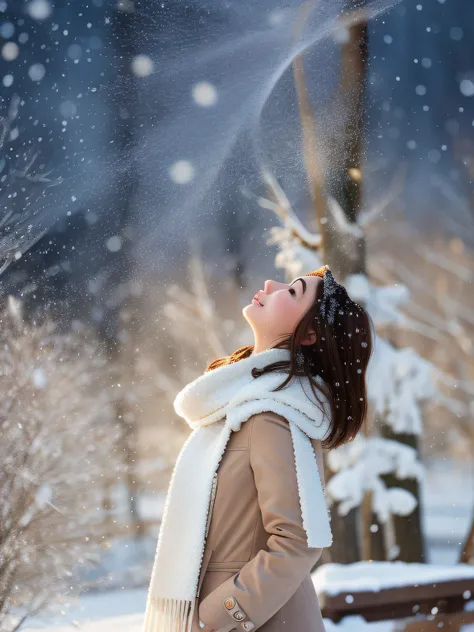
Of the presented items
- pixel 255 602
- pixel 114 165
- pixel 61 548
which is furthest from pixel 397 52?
pixel 255 602

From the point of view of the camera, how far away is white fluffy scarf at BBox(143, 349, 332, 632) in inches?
45.8

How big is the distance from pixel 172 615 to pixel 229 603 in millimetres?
113

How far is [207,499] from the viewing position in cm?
121

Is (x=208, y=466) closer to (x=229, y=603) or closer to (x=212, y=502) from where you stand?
(x=212, y=502)

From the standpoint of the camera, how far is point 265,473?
1.18 meters

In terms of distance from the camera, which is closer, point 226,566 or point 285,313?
point 226,566

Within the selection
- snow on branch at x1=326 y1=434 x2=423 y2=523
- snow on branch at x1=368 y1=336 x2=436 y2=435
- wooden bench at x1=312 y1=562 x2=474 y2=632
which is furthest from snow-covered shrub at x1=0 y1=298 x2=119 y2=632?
snow on branch at x1=368 y1=336 x2=436 y2=435

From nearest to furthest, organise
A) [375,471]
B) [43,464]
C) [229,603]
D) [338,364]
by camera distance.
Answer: [229,603]
[338,364]
[43,464]
[375,471]

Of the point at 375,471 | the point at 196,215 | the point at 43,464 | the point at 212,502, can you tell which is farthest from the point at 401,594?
the point at 196,215

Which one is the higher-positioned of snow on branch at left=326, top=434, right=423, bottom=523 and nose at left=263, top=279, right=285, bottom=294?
nose at left=263, top=279, right=285, bottom=294

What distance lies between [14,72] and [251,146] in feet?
3.86

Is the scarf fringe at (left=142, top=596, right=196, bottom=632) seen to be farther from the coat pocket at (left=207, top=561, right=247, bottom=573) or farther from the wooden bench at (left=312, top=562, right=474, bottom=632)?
the wooden bench at (left=312, top=562, right=474, bottom=632)

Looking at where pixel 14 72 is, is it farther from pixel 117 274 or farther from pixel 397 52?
pixel 397 52

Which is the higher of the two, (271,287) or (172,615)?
(271,287)
